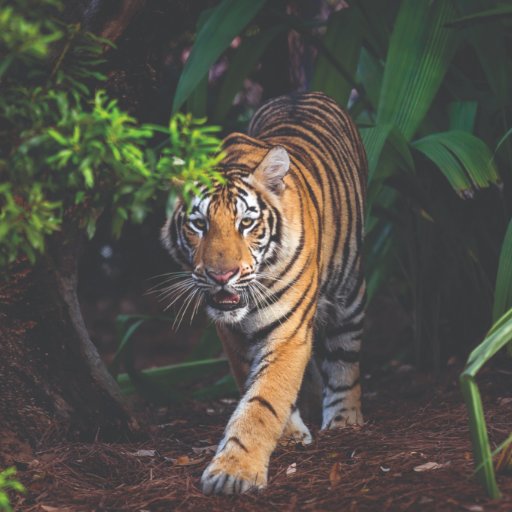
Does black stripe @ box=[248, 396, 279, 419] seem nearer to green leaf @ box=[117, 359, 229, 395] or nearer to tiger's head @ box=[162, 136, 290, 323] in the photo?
tiger's head @ box=[162, 136, 290, 323]

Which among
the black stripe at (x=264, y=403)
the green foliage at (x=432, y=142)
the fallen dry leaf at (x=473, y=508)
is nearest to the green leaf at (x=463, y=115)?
the green foliage at (x=432, y=142)

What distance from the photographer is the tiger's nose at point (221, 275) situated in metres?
3.03

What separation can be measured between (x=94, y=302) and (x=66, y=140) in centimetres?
623

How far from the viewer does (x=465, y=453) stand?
9.85 feet

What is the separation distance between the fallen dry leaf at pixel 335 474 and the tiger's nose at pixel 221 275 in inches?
26.5

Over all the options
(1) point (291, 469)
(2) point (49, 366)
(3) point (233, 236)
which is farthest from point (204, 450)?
(3) point (233, 236)

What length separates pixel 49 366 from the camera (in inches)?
130

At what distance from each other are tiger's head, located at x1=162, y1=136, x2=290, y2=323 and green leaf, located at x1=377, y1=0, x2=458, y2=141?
0.72 meters

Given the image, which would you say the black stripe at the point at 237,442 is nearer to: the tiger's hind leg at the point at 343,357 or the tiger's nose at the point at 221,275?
the tiger's nose at the point at 221,275

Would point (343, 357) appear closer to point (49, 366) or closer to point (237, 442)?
point (237, 442)

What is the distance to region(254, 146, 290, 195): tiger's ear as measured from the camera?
10.7ft

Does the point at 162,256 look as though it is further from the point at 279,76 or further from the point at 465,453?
the point at 465,453

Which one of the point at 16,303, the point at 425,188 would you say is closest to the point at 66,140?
the point at 16,303

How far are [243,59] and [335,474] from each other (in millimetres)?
1920
